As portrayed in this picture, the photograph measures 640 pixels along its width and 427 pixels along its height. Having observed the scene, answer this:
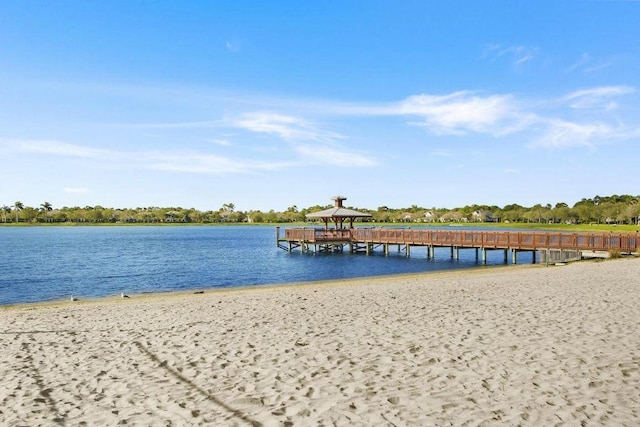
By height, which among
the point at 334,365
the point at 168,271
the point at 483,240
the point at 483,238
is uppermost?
the point at 483,238

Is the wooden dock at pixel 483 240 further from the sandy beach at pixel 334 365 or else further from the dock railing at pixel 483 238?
the sandy beach at pixel 334 365

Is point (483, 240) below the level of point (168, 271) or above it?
above

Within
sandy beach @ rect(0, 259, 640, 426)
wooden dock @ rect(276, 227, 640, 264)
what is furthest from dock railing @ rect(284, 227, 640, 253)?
sandy beach @ rect(0, 259, 640, 426)

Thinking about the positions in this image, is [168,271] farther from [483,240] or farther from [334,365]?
Result: [334,365]

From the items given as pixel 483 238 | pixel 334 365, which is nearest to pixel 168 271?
pixel 483 238

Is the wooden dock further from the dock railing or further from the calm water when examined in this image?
the calm water

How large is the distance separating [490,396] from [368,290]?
10.6 m

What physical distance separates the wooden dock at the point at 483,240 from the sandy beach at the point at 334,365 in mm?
17269

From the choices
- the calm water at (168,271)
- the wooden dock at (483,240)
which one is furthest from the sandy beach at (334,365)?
the wooden dock at (483,240)

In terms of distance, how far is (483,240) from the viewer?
3419 cm

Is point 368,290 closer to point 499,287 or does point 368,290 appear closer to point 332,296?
point 332,296

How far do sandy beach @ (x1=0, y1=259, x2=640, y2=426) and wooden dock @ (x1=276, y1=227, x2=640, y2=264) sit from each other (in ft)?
56.7

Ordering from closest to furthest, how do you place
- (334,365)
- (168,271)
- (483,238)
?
(334,365) → (168,271) → (483,238)

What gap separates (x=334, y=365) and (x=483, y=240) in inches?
1164
